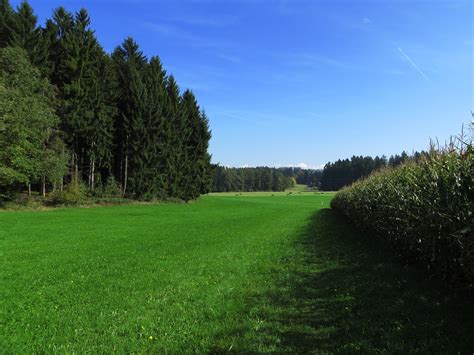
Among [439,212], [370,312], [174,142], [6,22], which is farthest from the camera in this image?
[174,142]

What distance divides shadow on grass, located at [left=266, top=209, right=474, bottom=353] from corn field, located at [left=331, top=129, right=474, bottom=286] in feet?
1.56

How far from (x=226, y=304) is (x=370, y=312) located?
7.95 ft

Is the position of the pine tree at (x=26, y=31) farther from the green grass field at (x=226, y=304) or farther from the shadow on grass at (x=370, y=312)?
the shadow on grass at (x=370, y=312)

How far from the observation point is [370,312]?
5934mm

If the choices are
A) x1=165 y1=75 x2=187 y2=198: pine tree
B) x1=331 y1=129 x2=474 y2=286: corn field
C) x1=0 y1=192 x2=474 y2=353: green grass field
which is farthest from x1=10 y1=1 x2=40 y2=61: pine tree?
x1=331 y1=129 x2=474 y2=286: corn field

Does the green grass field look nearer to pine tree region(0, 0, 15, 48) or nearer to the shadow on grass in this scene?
the shadow on grass

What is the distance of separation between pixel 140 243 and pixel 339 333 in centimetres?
1174

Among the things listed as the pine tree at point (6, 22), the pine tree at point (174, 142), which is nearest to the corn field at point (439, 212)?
the pine tree at point (6, 22)

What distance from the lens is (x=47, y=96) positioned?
125 feet

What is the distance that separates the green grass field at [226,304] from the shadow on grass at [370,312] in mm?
17

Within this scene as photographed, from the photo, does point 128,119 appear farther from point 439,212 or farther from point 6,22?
point 439,212

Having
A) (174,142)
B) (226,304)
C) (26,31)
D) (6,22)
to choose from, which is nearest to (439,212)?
(226,304)

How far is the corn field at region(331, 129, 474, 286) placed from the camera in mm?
5781

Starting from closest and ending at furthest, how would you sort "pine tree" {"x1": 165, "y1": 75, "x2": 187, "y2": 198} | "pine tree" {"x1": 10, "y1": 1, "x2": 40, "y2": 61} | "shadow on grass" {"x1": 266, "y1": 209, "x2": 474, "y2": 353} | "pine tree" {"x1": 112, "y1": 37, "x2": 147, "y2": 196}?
"shadow on grass" {"x1": 266, "y1": 209, "x2": 474, "y2": 353}
"pine tree" {"x1": 10, "y1": 1, "x2": 40, "y2": 61}
"pine tree" {"x1": 112, "y1": 37, "x2": 147, "y2": 196}
"pine tree" {"x1": 165, "y1": 75, "x2": 187, "y2": 198}
